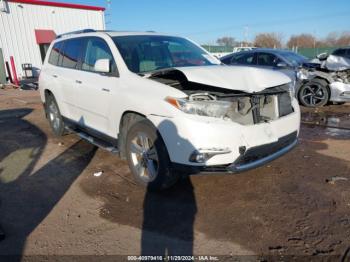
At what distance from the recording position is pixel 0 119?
350 inches

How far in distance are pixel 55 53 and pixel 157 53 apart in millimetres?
2703

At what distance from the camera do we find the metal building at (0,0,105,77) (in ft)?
63.5

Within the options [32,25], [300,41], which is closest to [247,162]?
[32,25]

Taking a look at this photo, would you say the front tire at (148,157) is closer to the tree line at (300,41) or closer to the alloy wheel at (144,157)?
the alloy wheel at (144,157)

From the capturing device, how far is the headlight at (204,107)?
3.41 meters

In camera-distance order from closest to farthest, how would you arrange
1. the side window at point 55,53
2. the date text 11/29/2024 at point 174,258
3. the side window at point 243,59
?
the date text 11/29/2024 at point 174,258
the side window at point 55,53
the side window at point 243,59

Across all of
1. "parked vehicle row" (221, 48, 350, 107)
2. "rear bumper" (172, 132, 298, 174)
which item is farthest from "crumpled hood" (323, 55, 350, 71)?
"rear bumper" (172, 132, 298, 174)

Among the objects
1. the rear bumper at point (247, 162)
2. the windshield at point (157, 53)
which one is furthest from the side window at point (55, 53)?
the rear bumper at point (247, 162)

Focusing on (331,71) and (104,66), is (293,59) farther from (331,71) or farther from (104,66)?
(104,66)

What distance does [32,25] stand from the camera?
806 inches

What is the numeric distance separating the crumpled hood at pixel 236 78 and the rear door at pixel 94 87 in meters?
1.17

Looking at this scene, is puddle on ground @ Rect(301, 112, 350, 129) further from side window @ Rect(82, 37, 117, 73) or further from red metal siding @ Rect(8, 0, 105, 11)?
red metal siding @ Rect(8, 0, 105, 11)

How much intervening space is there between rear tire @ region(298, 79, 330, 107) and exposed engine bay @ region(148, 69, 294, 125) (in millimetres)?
5349

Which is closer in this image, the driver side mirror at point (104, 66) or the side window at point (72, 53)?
the driver side mirror at point (104, 66)
